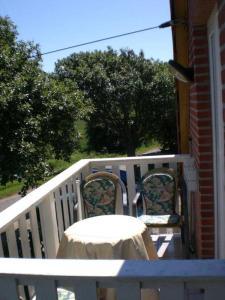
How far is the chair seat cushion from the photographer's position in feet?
12.1

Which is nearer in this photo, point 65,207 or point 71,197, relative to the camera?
point 65,207

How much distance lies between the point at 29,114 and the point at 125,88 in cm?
1262

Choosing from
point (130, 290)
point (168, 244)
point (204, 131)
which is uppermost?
point (204, 131)

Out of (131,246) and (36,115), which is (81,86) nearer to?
(36,115)

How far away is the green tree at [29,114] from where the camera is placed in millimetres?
7152

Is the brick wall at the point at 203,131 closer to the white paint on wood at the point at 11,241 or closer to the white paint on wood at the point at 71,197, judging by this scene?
the white paint on wood at the point at 71,197

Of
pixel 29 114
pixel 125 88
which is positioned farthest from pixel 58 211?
pixel 125 88

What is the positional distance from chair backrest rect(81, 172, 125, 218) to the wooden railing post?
37.8 inches

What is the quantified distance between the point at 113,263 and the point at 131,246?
1196 mm

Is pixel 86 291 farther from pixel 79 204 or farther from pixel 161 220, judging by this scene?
pixel 79 204

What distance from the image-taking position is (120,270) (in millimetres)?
1276

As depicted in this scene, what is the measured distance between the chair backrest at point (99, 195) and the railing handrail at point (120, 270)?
2706 mm

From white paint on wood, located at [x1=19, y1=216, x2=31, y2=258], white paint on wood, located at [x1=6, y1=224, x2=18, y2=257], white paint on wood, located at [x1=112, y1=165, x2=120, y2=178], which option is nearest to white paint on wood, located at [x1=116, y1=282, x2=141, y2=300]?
white paint on wood, located at [x1=6, y1=224, x2=18, y2=257]

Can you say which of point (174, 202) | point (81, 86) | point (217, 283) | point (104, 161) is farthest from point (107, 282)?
point (81, 86)
